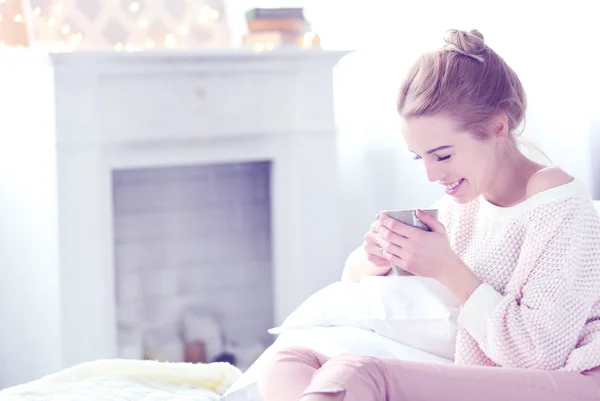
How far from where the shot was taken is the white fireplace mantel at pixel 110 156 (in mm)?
2418

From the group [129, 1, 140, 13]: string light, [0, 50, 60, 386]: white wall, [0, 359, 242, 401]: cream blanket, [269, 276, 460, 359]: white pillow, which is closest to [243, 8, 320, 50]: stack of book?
[129, 1, 140, 13]: string light

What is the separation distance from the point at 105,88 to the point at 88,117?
9 cm

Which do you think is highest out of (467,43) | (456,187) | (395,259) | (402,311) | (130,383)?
Answer: (467,43)

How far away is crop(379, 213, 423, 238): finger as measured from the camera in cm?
158

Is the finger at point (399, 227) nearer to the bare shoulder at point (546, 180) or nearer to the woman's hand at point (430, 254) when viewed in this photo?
the woman's hand at point (430, 254)

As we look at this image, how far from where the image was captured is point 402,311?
1758mm

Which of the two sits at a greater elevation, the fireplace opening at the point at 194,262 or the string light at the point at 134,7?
the string light at the point at 134,7

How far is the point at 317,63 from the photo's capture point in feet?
8.79

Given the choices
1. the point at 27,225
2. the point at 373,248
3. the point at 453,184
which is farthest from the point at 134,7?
the point at 453,184

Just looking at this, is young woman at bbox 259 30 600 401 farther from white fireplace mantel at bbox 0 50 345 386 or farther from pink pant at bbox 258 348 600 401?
white fireplace mantel at bbox 0 50 345 386

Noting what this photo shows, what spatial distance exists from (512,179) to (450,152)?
0.50 feet

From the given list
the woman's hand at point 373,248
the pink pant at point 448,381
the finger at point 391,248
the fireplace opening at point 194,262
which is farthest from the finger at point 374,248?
the fireplace opening at point 194,262

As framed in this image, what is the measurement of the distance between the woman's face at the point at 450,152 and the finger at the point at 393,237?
0.36ft

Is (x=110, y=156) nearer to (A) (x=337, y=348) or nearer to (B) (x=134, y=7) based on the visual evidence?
(B) (x=134, y=7)
